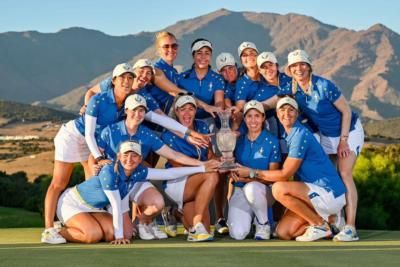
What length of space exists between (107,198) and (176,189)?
1.09 m

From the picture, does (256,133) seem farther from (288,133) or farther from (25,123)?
(25,123)

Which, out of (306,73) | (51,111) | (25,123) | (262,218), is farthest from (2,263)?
(51,111)

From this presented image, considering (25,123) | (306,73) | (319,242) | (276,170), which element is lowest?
(319,242)

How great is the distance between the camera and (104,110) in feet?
30.2

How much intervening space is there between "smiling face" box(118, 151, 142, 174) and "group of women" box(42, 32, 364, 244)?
0.01 metres

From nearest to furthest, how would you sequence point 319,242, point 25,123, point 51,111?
point 319,242 < point 25,123 < point 51,111

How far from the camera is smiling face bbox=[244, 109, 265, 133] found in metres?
9.28

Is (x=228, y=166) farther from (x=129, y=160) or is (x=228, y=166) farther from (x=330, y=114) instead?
(x=330, y=114)

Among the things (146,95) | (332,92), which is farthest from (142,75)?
(332,92)

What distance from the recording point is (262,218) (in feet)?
31.2

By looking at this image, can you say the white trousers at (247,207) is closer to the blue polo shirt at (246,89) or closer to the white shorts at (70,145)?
the blue polo shirt at (246,89)

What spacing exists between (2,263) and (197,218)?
127 inches

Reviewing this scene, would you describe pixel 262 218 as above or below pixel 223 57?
below

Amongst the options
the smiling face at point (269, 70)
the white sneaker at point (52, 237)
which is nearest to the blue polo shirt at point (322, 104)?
the smiling face at point (269, 70)
